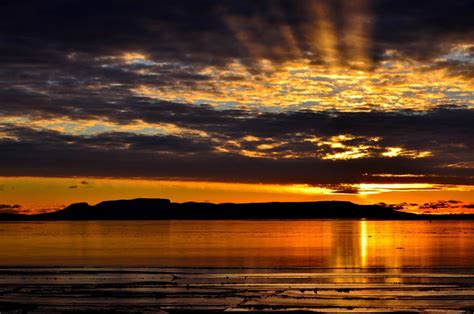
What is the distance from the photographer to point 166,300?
42.6 metres

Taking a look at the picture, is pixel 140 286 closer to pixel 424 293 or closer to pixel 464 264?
pixel 424 293

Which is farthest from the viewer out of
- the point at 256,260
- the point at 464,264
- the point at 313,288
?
the point at 256,260

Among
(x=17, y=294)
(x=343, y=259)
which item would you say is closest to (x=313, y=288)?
(x=17, y=294)

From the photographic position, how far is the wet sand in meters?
39.7

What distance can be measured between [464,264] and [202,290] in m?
37.1

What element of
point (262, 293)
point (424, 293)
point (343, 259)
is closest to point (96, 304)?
point (262, 293)

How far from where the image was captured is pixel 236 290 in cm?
4706

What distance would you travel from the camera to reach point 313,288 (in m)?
48.2

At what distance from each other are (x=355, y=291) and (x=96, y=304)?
17591 millimetres

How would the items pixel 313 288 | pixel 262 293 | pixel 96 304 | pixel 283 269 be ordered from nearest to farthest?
1. pixel 96 304
2. pixel 262 293
3. pixel 313 288
4. pixel 283 269

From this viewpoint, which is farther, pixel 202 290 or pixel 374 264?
pixel 374 264

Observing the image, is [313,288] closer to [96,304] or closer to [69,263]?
[96,304]

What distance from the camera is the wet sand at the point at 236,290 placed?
130 feet

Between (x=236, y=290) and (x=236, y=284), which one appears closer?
(x=236, y=290)
